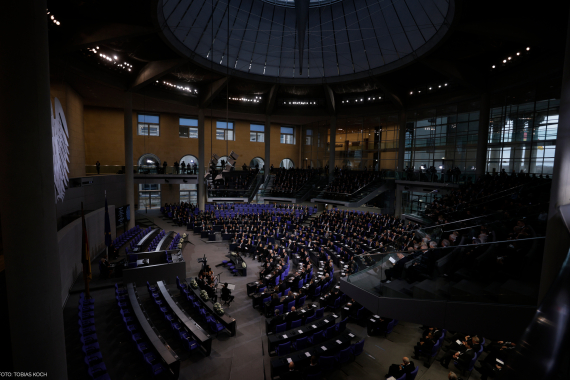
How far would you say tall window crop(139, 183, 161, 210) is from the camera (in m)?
31.1

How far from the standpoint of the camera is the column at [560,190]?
4965mm

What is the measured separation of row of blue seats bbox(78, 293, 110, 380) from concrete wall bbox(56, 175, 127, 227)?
592 centimetres

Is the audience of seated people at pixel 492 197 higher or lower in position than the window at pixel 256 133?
lower

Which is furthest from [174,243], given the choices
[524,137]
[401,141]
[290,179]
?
[524,137]

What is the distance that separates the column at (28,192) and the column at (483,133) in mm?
23012

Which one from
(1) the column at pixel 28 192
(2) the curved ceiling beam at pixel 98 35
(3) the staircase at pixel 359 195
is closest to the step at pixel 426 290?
(1) the column at pixel 28 192

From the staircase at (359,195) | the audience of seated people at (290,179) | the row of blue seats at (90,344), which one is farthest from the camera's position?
the audience of seated people at (290,179)

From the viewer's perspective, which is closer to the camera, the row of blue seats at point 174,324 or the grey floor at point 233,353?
the grey floor at point 233,353

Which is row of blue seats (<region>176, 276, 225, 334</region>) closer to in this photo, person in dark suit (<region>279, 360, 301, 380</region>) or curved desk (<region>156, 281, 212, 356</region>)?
curved desk (<region>156, 281, 212, 356</region>)

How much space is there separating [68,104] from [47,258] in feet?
60.4

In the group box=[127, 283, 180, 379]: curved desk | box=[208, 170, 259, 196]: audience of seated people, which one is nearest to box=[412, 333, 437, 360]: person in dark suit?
box=[127, 283, 180, 379]: curved desk

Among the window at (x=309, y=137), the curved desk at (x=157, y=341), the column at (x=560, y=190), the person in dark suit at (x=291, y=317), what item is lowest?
the person in dark suit at (x=291, y=317)

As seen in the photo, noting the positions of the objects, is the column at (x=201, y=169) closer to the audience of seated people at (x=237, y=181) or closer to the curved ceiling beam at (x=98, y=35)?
the audience of seated people at (x=237, y=181)

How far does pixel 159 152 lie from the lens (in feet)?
103
